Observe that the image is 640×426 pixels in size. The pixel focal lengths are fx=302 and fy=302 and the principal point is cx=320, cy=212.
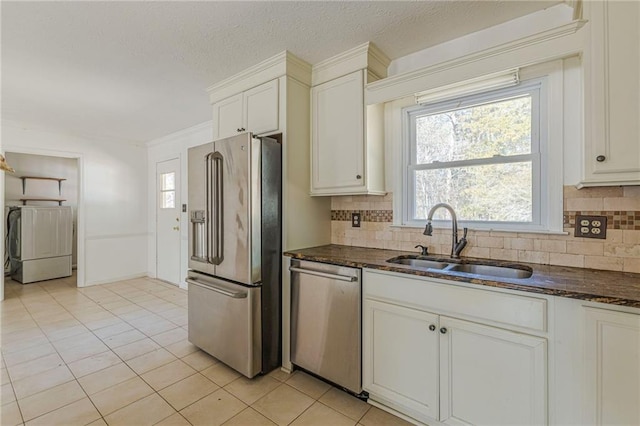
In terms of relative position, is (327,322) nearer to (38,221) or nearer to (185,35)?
(185,35)

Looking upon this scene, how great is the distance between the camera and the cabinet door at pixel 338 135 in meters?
2.23

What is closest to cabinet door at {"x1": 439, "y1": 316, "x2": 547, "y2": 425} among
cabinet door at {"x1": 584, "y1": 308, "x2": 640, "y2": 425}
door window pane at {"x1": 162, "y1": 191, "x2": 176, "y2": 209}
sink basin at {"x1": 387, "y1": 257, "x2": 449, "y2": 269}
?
cabinet door at {"x1": 584, "y1": 308, "x2": 640, "y2": 425}

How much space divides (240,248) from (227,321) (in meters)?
0.59

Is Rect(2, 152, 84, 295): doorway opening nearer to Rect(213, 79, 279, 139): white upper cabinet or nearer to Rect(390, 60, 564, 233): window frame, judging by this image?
Rect(213, 79, 279, 139): white upper cabinet

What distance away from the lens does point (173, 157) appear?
15.5 feet

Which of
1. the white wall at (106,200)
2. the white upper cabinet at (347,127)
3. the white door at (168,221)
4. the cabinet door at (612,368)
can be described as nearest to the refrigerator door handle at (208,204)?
the white upper cabinet at (347,127)

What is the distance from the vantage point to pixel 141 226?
526 centimetres

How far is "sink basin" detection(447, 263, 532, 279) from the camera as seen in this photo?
179cm

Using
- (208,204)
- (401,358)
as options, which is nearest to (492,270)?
(401,358)

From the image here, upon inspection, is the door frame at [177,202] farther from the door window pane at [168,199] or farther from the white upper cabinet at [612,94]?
the white upper cabinet at [612,94]

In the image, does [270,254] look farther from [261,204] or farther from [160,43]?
[160,43]

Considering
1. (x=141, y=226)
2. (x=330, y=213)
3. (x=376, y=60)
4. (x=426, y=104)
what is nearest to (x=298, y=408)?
(x=330, y=213)

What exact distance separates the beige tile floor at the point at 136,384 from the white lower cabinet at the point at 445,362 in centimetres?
24

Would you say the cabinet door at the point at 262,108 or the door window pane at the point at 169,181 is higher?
the cabinet door at the point at 262,108
